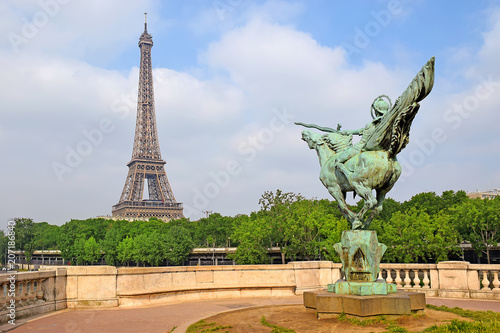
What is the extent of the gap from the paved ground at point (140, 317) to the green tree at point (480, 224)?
1514 inches

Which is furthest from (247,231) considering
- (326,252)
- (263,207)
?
(326,252)

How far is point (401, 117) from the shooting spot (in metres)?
9.54

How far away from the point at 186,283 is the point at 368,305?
26.4 feet

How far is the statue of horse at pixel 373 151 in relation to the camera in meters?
9.30

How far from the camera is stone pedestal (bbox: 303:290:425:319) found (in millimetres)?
8952

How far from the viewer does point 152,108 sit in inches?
4830

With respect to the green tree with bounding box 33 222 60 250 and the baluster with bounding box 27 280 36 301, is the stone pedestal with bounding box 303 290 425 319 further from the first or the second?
the green tree with bounding box 33 222 60 250

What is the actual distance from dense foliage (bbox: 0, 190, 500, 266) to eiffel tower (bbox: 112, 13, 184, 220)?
17.0 metres

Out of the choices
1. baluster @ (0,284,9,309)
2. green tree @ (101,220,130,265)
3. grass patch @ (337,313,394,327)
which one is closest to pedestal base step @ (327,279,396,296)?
grass patch @ (337,313,394,327)

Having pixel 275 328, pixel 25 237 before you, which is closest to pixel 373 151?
pixel 275 328

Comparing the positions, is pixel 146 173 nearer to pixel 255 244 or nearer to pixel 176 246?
pixel 176 246

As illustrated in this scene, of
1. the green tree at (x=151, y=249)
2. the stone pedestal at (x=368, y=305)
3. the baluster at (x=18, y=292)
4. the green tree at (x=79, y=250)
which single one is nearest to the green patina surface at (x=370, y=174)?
the stone pedestal at (x=368, y=305)

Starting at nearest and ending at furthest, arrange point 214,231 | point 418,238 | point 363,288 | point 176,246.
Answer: point 363,288
point 418,238
point 176,246
point 214,231

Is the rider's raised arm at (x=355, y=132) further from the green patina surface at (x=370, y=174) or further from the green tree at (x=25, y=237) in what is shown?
the green tree at (x=25, y=237)
